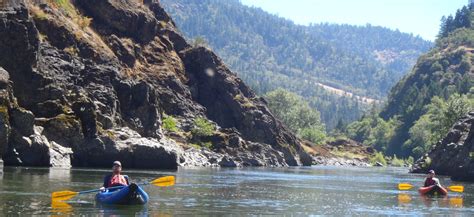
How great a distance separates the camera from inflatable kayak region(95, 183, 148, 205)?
4503 cm

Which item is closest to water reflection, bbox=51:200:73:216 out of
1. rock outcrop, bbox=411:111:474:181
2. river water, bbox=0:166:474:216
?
river water, bbox=0:166:474:216

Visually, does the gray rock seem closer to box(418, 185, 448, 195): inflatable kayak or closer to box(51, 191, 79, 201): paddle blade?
box(51, 191, 79, 201): paddle blade

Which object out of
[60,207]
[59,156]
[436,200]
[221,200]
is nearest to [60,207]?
[60,207]

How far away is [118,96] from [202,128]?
25301 millimetres

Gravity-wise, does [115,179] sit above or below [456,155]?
below

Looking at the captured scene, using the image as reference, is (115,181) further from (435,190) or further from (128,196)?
(435,190)

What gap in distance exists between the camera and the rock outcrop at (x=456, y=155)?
326 ft

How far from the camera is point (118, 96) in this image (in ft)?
394

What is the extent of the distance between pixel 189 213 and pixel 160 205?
14.5 ft

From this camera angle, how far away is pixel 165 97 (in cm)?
14788

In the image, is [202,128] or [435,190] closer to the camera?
[435,190]

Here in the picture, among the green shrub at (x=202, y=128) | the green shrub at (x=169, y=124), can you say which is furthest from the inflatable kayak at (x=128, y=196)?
the green shrub at (x=202, y=128)

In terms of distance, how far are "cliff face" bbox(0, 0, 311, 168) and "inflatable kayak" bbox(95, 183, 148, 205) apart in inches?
1291

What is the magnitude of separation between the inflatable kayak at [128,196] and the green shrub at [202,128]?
93393mm
